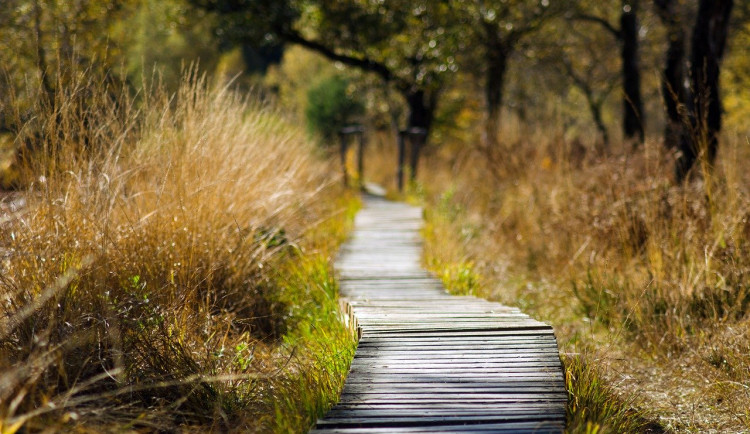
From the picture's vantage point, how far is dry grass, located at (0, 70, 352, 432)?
8.93 ft

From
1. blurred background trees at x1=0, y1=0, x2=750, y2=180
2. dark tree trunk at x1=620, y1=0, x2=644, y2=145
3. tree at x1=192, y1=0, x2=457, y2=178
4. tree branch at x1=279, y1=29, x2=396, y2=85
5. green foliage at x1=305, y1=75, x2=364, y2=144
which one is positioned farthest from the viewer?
green foliage at x1=305, y1=75, x2=364, y2=144

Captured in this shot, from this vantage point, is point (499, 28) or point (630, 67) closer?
point (630, 67)

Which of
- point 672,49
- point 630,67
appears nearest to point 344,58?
point 630,67

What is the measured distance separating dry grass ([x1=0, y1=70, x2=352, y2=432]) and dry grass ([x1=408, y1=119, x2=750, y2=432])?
1219 millimetres

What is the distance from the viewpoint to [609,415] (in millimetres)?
2941

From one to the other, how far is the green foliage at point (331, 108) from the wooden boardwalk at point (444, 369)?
1643cm

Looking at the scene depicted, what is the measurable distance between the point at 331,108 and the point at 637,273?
17.0 m

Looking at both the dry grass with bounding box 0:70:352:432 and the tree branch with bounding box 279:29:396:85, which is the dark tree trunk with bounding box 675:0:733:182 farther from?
the tree branch with bounding box 279:29:396:85

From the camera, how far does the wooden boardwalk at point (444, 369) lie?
256cm

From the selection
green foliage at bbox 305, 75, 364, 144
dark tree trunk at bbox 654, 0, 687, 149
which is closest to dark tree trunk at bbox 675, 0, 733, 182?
dark tree trunk at bbox 654, 0, 687, 149

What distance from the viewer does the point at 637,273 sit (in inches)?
181

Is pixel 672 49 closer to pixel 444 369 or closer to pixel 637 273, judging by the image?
pixel 637 273

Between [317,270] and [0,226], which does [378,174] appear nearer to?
[317,270]

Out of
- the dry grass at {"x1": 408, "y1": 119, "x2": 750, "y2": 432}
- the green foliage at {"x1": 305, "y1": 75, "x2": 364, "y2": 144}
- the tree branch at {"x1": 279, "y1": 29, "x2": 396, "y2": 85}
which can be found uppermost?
the tree branch at {"x1": 279, "y1": 29, "x2": 396, "y2": 85}
